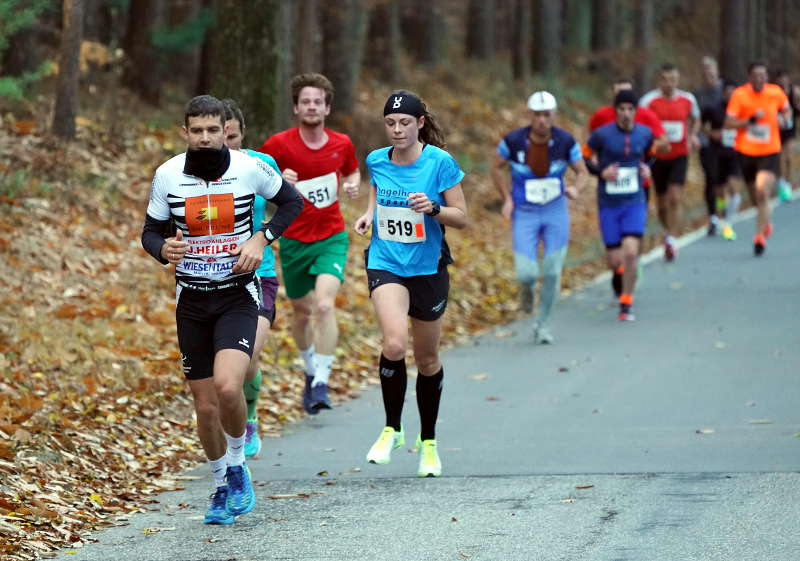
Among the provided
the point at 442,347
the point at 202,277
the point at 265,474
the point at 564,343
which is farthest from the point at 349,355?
the point at 202,277

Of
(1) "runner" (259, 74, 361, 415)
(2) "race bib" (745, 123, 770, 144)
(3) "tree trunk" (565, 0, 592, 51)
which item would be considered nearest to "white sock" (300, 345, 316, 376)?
(1) "runner" (259, 74, 361, 415)

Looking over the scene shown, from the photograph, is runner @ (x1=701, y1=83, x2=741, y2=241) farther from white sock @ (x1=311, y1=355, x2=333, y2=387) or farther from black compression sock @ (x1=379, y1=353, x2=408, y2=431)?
black compression sock @ (x1=379, y1=353, x2=408, y2=431)

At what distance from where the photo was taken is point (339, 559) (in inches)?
255

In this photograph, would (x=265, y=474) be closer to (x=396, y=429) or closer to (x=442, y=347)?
(x=396, y=429)

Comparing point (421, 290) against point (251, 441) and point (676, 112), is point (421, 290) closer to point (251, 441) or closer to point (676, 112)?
point (251, 441)

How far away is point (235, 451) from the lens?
7492 millimetres

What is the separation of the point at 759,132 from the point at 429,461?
1144cm

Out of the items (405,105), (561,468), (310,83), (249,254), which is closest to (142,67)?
(310,83)

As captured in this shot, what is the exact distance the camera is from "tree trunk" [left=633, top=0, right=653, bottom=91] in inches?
1403

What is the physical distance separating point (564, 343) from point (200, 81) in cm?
986

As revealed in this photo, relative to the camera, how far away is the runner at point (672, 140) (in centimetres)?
1798

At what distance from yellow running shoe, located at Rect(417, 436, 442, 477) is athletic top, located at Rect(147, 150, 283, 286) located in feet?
5.79

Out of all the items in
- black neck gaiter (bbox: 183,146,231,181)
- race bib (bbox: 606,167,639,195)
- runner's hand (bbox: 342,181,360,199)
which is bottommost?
race bib (bbox: 606,167,639,195)

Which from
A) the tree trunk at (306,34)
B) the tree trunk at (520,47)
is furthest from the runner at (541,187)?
the tree trunk at (520,47)
